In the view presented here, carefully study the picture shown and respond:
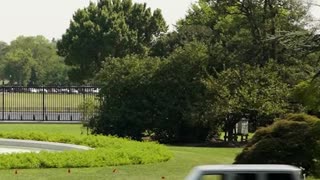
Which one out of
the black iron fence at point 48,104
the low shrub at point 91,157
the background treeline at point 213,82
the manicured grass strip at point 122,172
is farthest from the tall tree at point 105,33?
the manicured grass strip at point 122,172

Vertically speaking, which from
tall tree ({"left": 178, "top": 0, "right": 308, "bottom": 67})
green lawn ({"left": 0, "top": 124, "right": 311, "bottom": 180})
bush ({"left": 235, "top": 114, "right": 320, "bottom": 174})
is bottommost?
green lawn ({"left": 0, "top": 124, "right": 311, "bottom": 180})

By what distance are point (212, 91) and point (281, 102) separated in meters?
2.93

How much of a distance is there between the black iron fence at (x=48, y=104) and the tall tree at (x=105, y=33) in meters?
3.08

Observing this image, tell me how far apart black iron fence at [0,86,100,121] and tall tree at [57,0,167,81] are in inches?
121

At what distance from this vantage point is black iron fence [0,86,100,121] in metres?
43.5

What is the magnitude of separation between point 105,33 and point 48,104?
10023 millimetres

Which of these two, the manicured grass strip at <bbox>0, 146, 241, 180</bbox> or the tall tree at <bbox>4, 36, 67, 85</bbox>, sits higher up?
the tall tree at <bbox>4, 36, 67, 85</bbox>

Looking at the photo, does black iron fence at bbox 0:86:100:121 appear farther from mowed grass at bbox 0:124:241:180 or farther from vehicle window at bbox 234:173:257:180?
vehicle window at bbox 234:173:257:180

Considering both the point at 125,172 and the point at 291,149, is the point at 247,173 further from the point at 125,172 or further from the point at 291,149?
the point at 125,172

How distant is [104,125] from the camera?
31.5m

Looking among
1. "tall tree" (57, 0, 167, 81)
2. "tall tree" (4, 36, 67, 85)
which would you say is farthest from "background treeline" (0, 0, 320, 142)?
"tall tree" (4, 36, 67, 85)

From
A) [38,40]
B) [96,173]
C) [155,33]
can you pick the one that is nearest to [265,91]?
[96,173]

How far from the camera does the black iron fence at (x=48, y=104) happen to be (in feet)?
143

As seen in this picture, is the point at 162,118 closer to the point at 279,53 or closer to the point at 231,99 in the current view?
the point at 231,99
